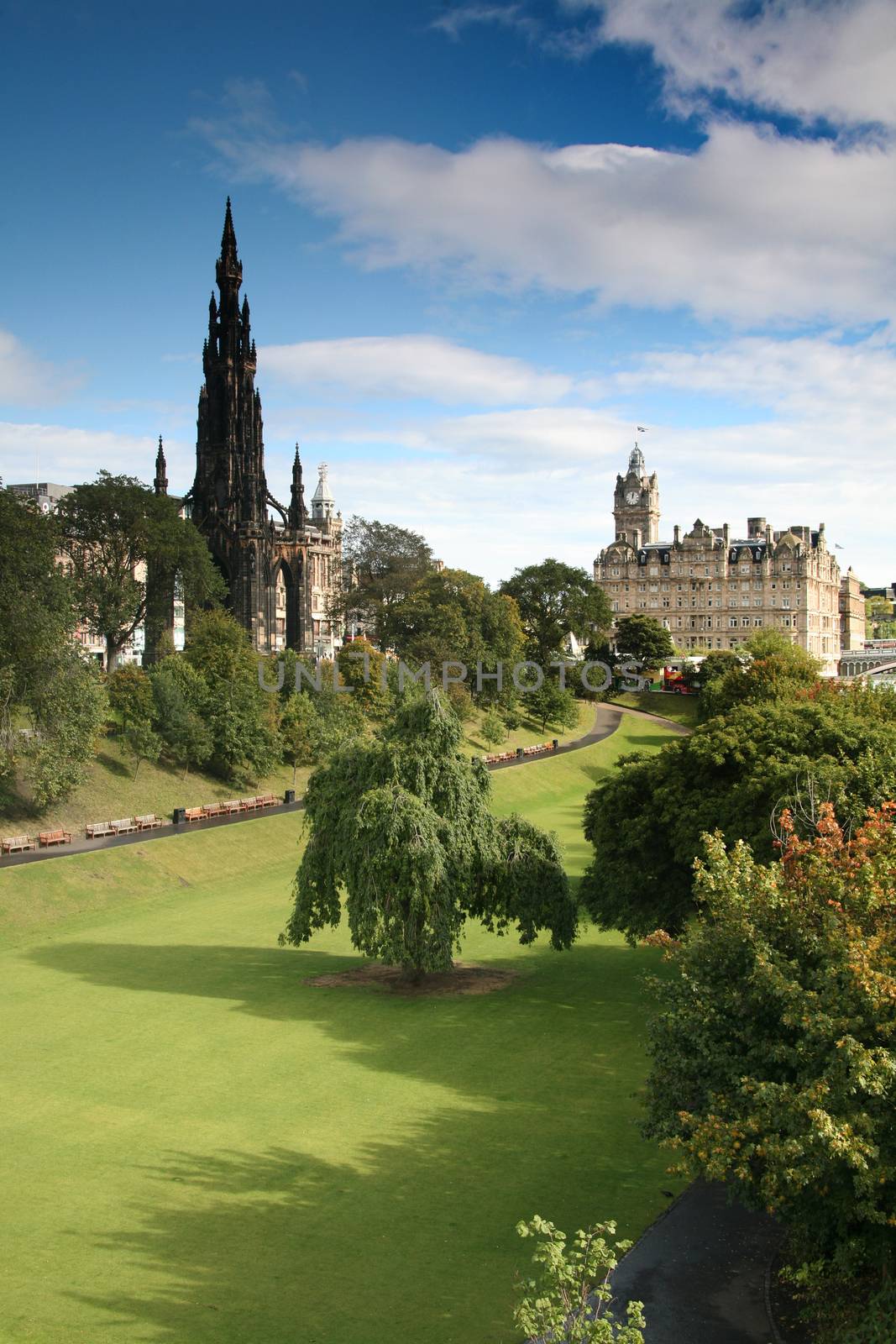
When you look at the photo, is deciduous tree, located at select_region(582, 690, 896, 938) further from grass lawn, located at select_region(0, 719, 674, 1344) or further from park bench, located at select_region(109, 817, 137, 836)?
park bench, located at select_region(109, 817, 137, 836)

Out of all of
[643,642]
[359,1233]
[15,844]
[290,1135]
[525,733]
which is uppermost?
[643,642]

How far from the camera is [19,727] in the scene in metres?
56.7

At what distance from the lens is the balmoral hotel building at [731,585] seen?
137 m

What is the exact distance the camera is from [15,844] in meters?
48.6

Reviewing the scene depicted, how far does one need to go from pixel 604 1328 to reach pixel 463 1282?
6482 millimetres

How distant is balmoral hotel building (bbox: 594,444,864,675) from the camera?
13725 cm

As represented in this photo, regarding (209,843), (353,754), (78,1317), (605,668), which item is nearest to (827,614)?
(605,668)

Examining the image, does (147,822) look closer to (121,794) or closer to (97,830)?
(97,830)

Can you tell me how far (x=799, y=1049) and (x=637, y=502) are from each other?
161012mm

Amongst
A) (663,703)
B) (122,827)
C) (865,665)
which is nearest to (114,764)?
(122,827)

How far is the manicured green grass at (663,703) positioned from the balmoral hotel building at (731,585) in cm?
2675

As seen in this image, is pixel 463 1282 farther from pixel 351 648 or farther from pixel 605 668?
pixel 605 668

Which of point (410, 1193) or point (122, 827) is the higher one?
point (122, 827)

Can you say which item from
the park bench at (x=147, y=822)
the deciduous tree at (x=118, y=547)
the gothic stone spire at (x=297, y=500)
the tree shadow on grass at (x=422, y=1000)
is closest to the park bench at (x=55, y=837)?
the park bench at (x=147, y=822)
